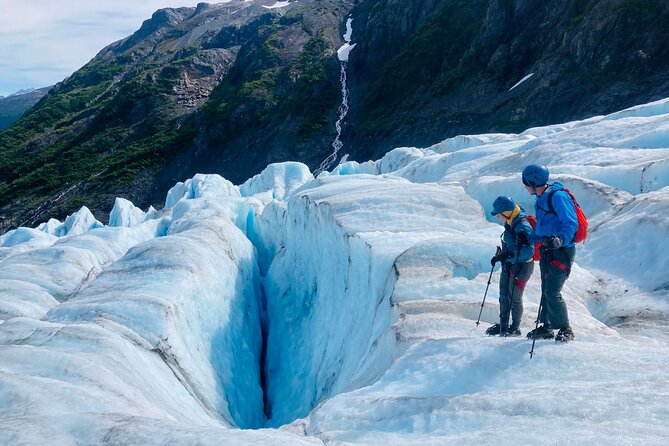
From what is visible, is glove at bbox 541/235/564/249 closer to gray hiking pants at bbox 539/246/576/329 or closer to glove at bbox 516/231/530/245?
gray hiking pants at bbox 539/246/576/329

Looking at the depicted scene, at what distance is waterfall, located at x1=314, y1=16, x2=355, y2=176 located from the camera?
6956 centimetres

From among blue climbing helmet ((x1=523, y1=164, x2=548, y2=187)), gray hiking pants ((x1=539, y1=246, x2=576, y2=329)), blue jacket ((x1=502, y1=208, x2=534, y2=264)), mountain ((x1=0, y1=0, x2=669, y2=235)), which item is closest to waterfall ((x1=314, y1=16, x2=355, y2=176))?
mountain ((x1=0, y1=0, x2=669, y2=235))

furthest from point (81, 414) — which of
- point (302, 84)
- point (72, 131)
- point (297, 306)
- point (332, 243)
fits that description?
point (72, 131)

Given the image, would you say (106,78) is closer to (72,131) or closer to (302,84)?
(72,131)

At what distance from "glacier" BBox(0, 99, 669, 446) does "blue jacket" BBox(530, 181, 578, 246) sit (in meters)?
1.19

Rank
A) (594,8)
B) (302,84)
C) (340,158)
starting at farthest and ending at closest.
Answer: (302,84) < (340,158) < (594,8)

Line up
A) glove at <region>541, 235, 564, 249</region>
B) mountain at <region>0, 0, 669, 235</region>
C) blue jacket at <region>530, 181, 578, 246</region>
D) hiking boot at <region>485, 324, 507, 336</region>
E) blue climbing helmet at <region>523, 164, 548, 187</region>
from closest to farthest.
→ glove at <region>541, 235, 564, 249</region>
blue jacket at <region>530, 181, 578, 246</region>
blue climbing helmet at <region>523, 164, 548, 187</region>
hiking boot at <region>485, 324, 507, 336</region>
mountain at <region>0, 0, 669, 235</region>

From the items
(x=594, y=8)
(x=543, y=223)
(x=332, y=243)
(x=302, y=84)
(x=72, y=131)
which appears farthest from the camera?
(x=72, y=131)

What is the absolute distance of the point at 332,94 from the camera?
83.4 m

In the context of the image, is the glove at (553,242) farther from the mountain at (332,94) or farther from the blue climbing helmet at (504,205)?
the mountain at (332,94)

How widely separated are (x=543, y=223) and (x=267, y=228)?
13873 millimetres

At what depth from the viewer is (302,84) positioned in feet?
279

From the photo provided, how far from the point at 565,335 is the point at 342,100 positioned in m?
79.0

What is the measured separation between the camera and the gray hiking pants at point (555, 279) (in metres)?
6.01
